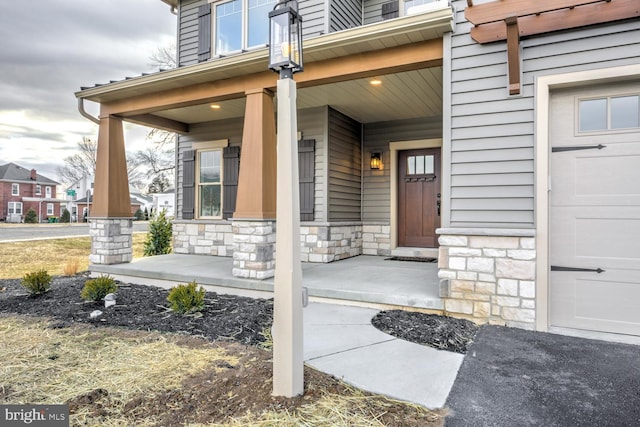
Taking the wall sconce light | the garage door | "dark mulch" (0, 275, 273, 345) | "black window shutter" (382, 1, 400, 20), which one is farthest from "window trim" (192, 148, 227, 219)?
the garage door

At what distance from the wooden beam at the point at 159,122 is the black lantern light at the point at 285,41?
16.0 ft

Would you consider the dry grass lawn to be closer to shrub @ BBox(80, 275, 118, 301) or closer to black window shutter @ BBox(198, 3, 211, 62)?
shrub @ BBox(80, 275, 118, 301)

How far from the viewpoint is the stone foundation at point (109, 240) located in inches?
219

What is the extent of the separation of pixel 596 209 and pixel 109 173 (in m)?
6.19

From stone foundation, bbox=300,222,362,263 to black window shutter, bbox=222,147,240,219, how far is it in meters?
1.58

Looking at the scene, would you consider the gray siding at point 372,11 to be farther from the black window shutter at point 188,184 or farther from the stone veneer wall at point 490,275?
the stone veneer wall at point 490,275

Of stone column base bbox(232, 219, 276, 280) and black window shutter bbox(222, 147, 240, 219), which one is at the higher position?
black window shutter bbox(222, 147, 240, 219)

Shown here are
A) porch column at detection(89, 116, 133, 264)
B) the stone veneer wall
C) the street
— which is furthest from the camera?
the street

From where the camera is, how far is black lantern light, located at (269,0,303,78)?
1.88 m

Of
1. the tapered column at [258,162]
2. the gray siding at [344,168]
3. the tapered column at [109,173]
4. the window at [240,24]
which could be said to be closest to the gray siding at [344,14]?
the window at [240,24]

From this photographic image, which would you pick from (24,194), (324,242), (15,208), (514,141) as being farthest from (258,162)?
(24,194)

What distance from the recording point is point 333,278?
14.3 feet

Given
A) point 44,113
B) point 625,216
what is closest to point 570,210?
point 625,216

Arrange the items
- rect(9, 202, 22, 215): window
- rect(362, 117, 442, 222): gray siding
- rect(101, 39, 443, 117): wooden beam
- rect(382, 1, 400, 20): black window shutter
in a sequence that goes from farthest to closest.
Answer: rect(9, 202, 22, 215): window
rect(362, 117, 442, 222): gray siding
rect(382, 1, 400, 20): black window shutter
rect(101, 39, 443, 117): wooden beam
